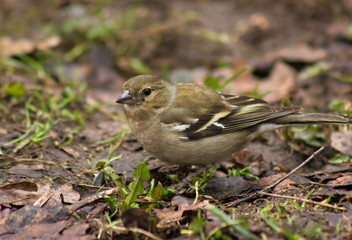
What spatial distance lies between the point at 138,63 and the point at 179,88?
294cm

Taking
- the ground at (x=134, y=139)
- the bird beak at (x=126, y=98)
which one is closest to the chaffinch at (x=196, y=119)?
the bird beak at (x=126, y=98)

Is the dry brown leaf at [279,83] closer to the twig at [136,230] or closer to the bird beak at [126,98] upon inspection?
the bird beak at [126,98]

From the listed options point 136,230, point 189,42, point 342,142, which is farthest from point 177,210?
point 189,42

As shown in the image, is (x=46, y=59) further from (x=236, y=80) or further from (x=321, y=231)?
(x=321, y=231)

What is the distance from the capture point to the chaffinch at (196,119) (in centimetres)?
445

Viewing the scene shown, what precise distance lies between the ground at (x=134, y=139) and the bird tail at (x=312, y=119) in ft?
1.21

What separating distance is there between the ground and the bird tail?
37cm

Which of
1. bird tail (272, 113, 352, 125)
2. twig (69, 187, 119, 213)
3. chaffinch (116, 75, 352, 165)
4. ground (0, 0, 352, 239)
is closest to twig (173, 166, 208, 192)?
ground (0, 0, 352, 239)

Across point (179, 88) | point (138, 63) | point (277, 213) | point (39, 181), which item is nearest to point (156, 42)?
point (138, 63)

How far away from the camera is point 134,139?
207 inches

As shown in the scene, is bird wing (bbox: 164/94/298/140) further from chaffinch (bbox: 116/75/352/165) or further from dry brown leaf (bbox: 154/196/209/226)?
dry brown leaf (bbox: 154/196/209/226)

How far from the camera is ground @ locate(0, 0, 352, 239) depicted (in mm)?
3334

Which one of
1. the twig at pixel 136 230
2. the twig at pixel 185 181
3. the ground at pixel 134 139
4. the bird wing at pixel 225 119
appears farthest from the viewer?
the bird wing at pixel 225 119

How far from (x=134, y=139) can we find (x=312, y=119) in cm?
210
